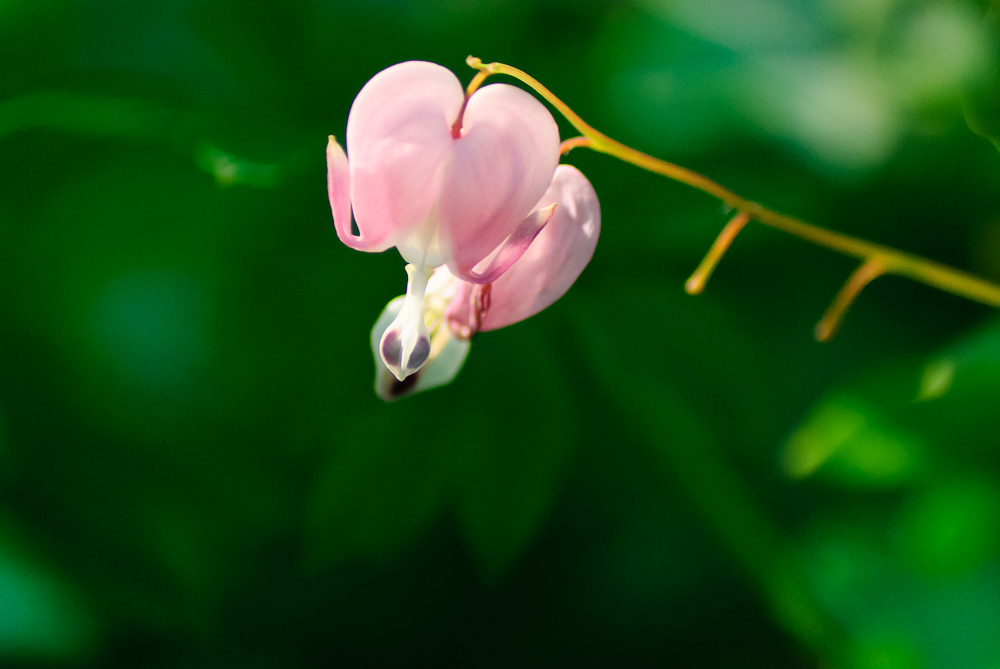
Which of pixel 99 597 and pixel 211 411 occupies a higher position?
pixel 211 411

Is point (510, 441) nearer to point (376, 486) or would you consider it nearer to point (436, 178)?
point (376, 486)

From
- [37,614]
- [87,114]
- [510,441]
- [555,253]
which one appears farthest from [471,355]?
[37,614]

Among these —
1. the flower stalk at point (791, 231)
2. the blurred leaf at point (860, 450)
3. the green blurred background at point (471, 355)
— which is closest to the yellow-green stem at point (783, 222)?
the flower stalk at point (791, 231)

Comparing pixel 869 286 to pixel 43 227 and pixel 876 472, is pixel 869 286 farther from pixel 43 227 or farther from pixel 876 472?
pixel 43 227

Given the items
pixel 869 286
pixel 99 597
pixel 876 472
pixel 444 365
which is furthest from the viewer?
pixel 869 286

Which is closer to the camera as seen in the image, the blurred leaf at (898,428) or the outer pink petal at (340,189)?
the outer pink petal at (340,189)

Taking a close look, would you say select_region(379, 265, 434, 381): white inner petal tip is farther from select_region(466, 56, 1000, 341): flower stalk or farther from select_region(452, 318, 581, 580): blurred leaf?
select_region(452, 318, 581, 580): blurred leaf

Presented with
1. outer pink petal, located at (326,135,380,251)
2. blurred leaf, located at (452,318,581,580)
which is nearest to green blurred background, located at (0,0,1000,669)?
blurred leaf, located at (452,318,581,580)

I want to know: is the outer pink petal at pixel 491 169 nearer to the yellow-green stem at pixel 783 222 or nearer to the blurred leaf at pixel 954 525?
the yellow-green stem at pixel 783 222

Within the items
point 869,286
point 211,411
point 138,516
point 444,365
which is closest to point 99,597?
point 138,516

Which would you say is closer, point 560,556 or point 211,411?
point 211,411
